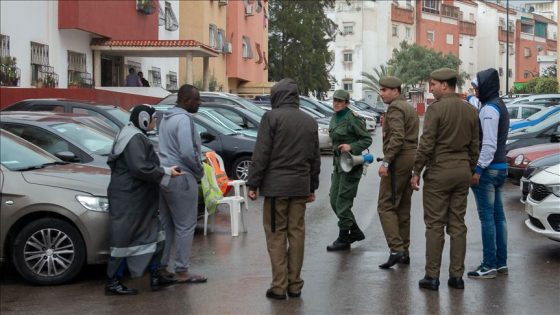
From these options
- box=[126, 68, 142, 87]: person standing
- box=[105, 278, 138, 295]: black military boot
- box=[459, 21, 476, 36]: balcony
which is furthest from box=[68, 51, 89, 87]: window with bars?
box=[459, 21, 476, 36]: balcony

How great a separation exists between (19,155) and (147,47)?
21115 millimetres

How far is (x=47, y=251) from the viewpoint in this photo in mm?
8023

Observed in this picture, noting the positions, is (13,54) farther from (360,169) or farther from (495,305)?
(495,305)

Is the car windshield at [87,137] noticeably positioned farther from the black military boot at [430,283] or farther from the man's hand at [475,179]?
the man's hand at [475,179]

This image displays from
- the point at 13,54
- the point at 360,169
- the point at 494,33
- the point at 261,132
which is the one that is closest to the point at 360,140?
the point at 360,169

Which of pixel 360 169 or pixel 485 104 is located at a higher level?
pixel 485 104

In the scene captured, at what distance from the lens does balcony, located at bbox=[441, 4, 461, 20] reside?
91.7 metres

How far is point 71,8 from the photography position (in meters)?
25.2

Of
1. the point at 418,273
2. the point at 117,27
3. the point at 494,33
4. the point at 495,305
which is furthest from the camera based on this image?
the point at 494,33

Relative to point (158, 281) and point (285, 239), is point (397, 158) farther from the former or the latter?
point (158, 281)

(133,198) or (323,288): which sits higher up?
(133,198)

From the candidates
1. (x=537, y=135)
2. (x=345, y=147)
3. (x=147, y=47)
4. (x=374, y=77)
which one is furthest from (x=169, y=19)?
A: (x=374, y=77)

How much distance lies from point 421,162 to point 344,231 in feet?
7.38

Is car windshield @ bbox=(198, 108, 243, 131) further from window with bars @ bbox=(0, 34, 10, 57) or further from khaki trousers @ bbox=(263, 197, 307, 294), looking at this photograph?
khaki trousers @ bbox=(263, 197, 307, 294)
